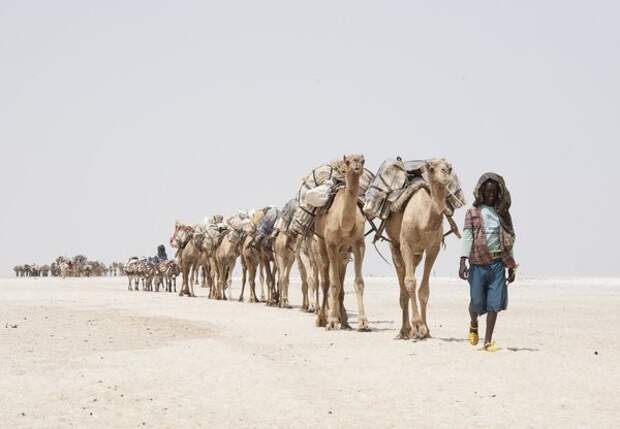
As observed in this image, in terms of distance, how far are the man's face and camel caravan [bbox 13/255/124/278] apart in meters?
63.4

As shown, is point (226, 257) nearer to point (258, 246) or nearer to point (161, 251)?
point (258, 246)

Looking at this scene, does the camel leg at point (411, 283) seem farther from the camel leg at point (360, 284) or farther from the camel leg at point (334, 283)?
the camel leg at point (334, 283)

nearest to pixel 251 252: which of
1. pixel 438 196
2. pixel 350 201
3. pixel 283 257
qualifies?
pixel 283 257

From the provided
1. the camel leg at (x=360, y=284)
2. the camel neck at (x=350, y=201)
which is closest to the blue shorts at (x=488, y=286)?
the camel leg at (x=360, y=284)

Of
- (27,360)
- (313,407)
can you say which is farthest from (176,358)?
(313,407)

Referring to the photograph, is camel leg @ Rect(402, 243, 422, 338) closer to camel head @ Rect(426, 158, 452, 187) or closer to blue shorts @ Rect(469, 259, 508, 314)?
camel head @ Rect(426, 158, 452, 187)

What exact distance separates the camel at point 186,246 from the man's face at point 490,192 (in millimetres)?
22957

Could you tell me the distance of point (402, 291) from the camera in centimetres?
1398

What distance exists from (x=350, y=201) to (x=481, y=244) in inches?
173

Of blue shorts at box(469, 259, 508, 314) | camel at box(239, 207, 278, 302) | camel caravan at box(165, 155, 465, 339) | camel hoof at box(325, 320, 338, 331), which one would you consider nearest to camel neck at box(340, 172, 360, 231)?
camel caravan at box(165, 155, 465, 339)

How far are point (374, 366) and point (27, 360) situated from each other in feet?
14.6

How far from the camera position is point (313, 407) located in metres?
8.20

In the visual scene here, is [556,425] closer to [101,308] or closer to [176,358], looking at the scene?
[176,358]

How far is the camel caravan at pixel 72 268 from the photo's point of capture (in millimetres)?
78000
